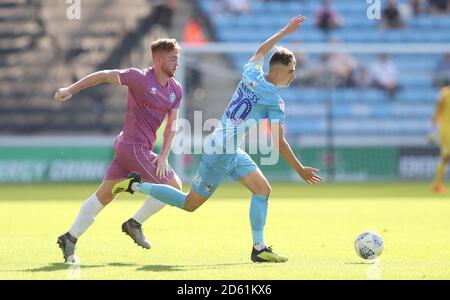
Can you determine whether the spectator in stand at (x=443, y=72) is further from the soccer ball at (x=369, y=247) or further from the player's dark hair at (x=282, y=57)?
the player's dark hair at (x=282, y=57)

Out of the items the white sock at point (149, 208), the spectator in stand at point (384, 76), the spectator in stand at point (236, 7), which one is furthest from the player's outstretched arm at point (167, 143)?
the spectator in stand at point (236, 7)

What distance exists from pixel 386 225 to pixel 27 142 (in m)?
12.5

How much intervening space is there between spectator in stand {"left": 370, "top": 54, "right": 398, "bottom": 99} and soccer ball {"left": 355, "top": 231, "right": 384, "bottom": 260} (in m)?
16.8

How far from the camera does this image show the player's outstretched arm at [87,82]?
9000 mm

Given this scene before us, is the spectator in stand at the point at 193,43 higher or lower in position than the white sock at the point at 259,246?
higher

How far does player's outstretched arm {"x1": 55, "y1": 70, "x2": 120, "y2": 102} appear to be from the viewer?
900 cm

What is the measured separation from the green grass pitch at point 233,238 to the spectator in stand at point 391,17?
346 inches

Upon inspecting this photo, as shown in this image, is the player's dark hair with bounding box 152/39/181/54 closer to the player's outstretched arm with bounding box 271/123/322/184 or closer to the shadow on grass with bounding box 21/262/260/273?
the player's outstretched arm with bounding box 271/123/322/184

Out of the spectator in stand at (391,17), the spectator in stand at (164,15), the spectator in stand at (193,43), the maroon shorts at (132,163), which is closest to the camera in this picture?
the maroon shorts at (132,163)

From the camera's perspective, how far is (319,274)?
8.32 metres

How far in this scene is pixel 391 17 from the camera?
27609 mm

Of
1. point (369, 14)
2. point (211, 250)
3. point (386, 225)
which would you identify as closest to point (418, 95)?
point (369, 14)

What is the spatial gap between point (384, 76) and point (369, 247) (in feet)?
56.0
